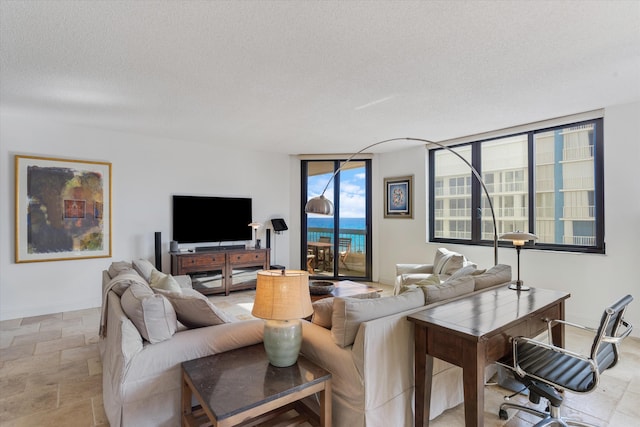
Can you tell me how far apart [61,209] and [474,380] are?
16.7 ft

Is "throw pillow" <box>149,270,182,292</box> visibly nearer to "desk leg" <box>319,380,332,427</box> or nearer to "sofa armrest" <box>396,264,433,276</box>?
"desk leg" <box>319,380,332,427</box>

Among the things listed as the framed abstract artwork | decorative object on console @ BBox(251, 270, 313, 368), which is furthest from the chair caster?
the framed abstract artwork

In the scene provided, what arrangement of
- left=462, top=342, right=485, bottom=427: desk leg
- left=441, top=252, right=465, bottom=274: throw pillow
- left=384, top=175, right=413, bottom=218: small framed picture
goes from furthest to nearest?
left=384, top=175, right=413, bottom=218: small framed picture
left=441, top=252, right=465, bottom=274: throw pillow
left=462, top=342, right=485, bottom=427: desk leg

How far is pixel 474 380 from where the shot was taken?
165 centimetres

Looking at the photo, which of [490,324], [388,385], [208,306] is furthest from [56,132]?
[490,324]

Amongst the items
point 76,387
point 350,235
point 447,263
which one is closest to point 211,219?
point 350,235

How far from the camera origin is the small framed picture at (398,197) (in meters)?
5.84

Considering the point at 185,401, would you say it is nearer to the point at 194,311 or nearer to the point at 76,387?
the point at 194,311

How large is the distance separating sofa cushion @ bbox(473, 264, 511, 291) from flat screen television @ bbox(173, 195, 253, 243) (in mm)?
4133

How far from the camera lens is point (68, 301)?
4438 mm

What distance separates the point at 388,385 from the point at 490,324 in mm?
658

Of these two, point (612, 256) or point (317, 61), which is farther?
point (612, 256)

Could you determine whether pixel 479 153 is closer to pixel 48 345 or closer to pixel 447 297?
pixel 447 297

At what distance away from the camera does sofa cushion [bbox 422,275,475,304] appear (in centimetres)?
223
